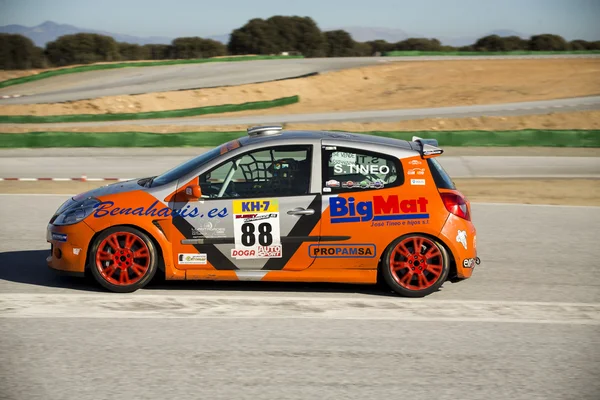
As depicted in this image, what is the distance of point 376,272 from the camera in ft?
22.9

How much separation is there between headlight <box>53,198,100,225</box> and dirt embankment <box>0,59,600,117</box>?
3074cm

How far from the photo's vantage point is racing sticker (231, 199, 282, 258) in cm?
682

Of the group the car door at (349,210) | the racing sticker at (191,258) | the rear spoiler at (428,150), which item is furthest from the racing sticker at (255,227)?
the rear spoiler at (428,150)

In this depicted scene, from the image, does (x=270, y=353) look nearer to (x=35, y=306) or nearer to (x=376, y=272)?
(x=376, y=272)

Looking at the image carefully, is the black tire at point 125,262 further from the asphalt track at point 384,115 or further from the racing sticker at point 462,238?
the asphalt track at point 384,115

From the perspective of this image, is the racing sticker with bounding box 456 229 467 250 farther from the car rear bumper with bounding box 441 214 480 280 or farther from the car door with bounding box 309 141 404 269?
the car door with bounding box 309 141 404 269

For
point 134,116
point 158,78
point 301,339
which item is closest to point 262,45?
point 158,78

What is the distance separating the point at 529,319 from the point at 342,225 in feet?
5.97

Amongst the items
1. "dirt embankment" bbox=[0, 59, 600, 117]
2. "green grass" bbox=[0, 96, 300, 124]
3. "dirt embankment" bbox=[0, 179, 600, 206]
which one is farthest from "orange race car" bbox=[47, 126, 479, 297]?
"dirt embankment" bbox=[0, 59, 600, 117]

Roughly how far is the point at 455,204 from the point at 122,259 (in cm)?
309

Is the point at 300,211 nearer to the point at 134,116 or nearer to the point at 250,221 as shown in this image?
the point at 250,221

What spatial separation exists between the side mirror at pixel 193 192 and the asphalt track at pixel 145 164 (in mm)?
11221

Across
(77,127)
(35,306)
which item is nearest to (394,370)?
(35,306)

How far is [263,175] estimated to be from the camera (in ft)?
22.8
